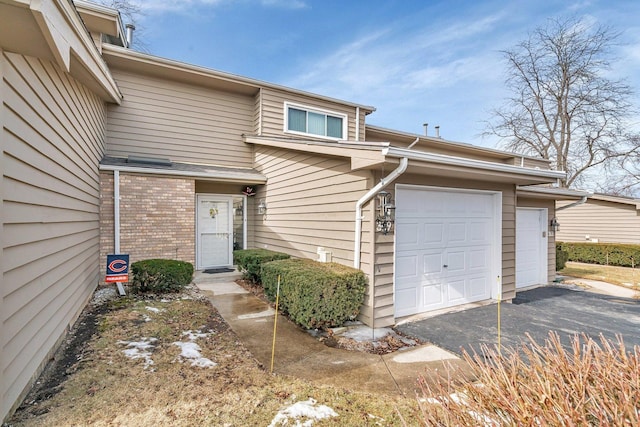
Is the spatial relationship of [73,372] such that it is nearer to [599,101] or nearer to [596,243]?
[596,243]

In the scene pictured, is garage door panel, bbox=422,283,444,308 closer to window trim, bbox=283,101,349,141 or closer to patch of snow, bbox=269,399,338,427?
patch of snow, bbox=269,399,338,427

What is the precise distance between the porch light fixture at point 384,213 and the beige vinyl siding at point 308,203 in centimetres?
26

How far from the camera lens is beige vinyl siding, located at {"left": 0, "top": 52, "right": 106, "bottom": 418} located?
8.21 ft

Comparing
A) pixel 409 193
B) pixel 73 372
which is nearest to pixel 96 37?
pixel 73 372

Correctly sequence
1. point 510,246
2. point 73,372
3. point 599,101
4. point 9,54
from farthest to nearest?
1. point 599,101
2. point 510,246
3. point 73,372
4. point 9,54

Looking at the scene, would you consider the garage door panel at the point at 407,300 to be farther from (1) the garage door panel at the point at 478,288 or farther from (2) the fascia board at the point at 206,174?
(2) the fascia board at the point at 206,174

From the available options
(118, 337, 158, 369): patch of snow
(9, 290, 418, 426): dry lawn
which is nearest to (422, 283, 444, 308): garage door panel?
(9, 290, 418, 426): dry lawn

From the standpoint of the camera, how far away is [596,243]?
13500 mm

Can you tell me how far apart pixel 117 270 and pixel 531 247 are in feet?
33.9

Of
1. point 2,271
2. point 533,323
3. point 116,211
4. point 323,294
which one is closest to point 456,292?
point 533,323

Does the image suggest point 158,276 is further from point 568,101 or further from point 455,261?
point 568,101

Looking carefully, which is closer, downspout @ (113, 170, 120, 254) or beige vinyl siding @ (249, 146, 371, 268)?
beige vinyl siding @ (249, 146, 371, 268)

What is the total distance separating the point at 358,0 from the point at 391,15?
1104mm

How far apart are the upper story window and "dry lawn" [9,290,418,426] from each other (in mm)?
7229
